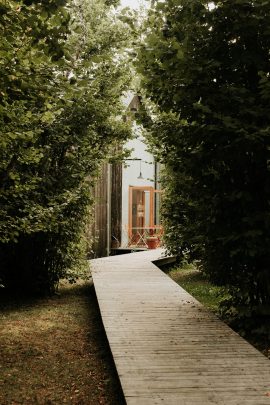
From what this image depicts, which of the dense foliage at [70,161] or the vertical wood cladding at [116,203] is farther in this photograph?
the vertical wood cladding at [116,203]

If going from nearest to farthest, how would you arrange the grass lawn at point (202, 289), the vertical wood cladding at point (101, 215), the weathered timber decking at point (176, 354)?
the weathered timber decking at point (176, 354)
the grass lawn at point (202, 289)
the vertical wood cladding at point (101, 215)

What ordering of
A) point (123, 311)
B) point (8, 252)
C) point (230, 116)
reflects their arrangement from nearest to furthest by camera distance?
point (230, 116), point (123, 311), point (8, 252)

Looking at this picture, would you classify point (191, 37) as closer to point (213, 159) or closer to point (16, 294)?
point (213, 159)

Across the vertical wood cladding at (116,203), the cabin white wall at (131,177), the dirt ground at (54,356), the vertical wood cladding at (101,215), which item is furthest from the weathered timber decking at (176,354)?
the cabin white wall at (131,177)

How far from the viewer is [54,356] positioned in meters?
5.48

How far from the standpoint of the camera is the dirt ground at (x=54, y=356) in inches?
170

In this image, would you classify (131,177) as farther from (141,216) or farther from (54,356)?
(54,356)

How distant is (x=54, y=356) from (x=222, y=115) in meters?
3.58

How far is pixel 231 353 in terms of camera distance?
4.56 meters

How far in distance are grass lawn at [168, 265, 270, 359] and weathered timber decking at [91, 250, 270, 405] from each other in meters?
0.40

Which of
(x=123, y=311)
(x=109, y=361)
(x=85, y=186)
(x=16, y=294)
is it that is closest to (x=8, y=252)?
(x=16, y=294)

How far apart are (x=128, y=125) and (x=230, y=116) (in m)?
4.66

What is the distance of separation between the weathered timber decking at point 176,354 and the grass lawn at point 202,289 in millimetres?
396

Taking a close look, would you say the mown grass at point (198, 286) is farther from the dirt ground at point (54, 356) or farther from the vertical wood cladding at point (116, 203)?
the vertical wood cladding at point (116, 203)
